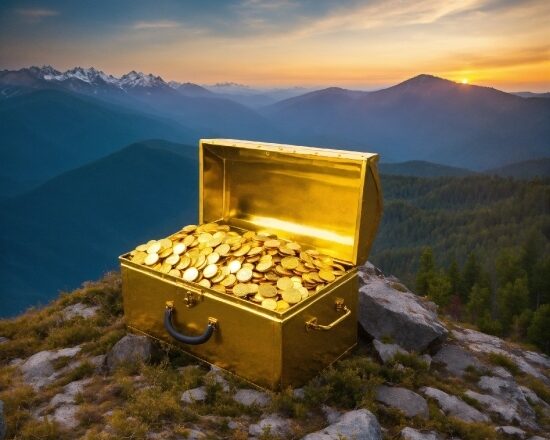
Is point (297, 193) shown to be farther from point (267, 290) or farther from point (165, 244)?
point (165, 244)

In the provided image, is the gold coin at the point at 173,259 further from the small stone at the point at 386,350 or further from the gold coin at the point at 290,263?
the small stone at the point at 386,350

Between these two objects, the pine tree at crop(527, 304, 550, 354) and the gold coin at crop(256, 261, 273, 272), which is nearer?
the gold coin at crop(256, 261, 273, 272)

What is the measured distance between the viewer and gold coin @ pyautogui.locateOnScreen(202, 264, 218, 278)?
20.3 ft

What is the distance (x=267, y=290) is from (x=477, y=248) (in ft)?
337

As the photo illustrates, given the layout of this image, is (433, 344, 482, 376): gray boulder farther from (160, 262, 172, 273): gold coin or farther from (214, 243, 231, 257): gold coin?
(160, 262, 172, 273): gold coin

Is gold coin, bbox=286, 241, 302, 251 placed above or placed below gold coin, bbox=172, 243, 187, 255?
above

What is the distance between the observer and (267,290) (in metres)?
5.62

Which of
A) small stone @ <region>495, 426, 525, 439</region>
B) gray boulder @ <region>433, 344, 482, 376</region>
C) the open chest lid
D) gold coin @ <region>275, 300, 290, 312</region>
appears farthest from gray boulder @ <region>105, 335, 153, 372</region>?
small stone @ <region>495, 426, 525, 439</region>

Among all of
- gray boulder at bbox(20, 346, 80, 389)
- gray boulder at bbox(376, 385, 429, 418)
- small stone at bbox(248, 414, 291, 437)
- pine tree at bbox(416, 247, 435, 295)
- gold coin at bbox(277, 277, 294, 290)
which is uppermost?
gold coin at bbox(277, 277, 294, 290)

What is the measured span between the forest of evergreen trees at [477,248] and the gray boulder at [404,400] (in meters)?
30.9

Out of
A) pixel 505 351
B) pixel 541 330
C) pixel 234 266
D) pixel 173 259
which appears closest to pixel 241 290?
pixel 234 266

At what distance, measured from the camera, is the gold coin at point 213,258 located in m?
6.49

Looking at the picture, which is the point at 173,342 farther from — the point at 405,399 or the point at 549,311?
the point at 549,311

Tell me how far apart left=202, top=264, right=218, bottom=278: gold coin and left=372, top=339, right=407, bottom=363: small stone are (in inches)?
105
